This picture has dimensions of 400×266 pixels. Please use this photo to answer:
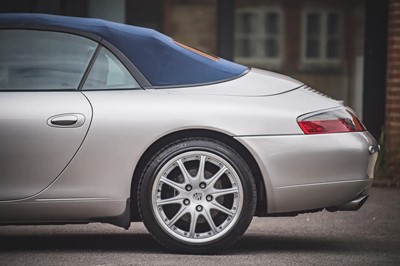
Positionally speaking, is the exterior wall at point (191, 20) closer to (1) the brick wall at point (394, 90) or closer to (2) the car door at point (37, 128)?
(1) the brick wall at point (394, 90)

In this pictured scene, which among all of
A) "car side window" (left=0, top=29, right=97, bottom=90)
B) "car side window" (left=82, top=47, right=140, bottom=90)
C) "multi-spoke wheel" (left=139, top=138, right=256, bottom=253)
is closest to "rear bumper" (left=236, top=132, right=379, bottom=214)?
"multi-spoke wheel" (left=139, top=138, right=256, bottom=253)

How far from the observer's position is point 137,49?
6.86 metres

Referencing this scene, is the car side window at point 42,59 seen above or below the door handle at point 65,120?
above

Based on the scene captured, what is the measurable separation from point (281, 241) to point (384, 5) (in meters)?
5.02

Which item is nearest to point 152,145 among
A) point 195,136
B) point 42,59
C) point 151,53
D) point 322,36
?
point 195,136

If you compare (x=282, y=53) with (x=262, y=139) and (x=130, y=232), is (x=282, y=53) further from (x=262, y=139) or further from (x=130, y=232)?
(x=262, y=139)

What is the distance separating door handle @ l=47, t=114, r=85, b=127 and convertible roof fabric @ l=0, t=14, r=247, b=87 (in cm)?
52

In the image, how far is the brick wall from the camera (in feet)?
37.5

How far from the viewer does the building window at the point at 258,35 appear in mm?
11992

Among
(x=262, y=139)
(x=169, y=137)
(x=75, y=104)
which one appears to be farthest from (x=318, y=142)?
(x=75, y=104)

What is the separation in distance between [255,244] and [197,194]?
88cm

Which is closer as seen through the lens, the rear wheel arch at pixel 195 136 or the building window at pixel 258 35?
the rear wheel arch at pixel 195 136

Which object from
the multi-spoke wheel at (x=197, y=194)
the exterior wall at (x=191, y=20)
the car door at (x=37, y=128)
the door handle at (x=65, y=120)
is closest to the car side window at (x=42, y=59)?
the car door at (x=37, y=128)

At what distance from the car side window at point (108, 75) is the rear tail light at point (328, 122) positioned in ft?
3.46
